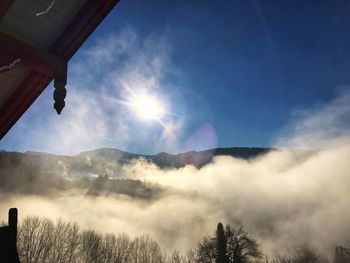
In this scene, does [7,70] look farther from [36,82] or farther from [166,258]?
[166,258]

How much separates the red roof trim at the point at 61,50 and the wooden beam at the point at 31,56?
188mm

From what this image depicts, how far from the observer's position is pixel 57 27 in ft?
15.2

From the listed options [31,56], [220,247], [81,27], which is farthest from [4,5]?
[220,247]

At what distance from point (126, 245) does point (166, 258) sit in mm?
10976

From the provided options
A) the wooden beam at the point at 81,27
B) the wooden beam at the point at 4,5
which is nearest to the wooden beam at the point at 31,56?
the wooden beam at the point at 81,27

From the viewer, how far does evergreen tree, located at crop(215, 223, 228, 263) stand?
52341 mm

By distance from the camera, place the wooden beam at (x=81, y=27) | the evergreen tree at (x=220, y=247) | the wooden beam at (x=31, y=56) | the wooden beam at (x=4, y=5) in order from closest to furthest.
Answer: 1. the wooden beam at (x=4, y=5)
2. the wooden beam at (x=31, y=56)
3. the wooden beam at (x=81, y=27)
4. the evergreen tree at (x=220, y=247)

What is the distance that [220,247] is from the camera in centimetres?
5312

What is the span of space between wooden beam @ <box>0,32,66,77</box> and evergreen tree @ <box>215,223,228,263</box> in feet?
170

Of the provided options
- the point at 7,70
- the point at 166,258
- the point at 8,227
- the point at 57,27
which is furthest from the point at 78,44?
the point at 166,258

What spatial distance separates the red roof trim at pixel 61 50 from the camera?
4.60 meters

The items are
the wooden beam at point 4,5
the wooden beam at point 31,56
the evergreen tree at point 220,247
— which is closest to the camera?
the wooden beam at point 4,5

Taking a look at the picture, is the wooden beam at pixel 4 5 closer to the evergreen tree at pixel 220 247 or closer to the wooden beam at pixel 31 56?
the wooden beam at pixel 31 56

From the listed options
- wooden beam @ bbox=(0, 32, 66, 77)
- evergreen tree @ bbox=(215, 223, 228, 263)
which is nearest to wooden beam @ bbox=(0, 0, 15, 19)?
wooden beam @ bbox=(0, 32, 66, 77)
